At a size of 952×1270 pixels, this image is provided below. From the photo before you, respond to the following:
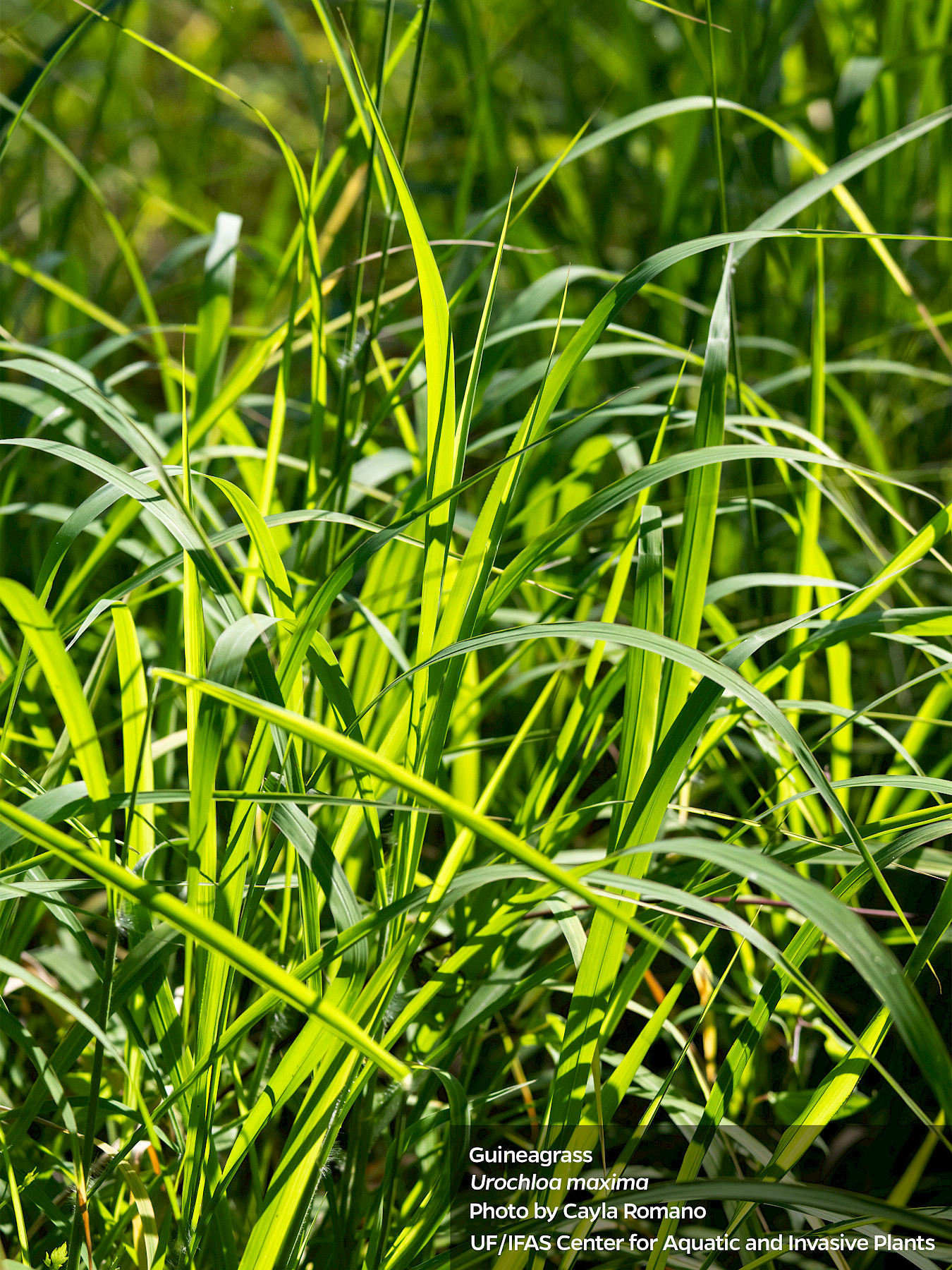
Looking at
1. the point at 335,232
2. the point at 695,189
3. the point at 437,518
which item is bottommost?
the point at 437,518

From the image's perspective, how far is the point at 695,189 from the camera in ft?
3.75

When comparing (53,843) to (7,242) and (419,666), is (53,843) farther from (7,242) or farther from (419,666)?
(7,242)

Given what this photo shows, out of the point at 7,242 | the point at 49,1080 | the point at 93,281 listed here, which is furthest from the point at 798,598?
the point at 93,281

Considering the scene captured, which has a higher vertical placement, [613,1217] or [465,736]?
[465,736]

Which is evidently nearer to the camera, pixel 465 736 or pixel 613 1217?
pixel 613 1217

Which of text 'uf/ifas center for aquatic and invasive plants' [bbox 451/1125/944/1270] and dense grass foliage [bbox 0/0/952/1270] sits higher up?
dense grass foliage [bbox 0/0/952/1270]

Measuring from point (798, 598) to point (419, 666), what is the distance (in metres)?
0.39

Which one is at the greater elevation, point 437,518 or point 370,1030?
point 437,518

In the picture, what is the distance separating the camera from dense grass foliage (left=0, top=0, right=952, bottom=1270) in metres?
0.42

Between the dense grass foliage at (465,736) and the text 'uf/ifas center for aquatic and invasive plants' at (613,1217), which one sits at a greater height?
the dense grass foliage at (465,736)

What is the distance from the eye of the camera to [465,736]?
68 cm

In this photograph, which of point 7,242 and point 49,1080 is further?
point 7,242

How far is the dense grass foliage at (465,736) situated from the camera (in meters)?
0.42

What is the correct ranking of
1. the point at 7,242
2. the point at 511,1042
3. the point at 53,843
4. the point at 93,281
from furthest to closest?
the point at 93,281 < the point at 7,242 < the point at 511,1042 < the point at 53,843
